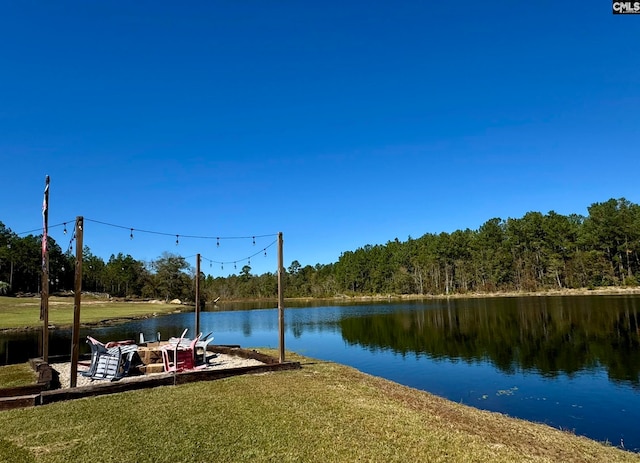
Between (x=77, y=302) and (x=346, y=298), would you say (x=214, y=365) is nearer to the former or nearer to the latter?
(x=77, y=302)

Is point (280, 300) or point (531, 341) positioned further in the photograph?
point (531, 341)

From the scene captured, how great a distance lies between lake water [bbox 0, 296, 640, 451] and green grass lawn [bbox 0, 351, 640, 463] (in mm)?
3954

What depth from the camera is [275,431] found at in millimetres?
8016

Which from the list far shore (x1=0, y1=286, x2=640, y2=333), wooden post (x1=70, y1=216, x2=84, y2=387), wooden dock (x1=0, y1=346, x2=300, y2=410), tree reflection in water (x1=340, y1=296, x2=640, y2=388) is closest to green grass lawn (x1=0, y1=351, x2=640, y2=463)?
wooden dock (x1=0, y1=346, x2=300, y2=410)

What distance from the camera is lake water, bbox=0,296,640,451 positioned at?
43.2 ft

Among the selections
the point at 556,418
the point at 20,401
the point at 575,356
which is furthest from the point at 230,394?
the point at 575,356

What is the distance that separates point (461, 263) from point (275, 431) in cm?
11860

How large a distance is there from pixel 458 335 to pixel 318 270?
149571mm

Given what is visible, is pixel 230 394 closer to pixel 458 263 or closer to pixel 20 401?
pixel 20 401

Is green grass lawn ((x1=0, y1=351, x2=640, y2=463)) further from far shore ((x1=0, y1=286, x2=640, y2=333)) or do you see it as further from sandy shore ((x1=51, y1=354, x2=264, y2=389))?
far shore ((x1=0, y1=286, x2=640, y2=333))

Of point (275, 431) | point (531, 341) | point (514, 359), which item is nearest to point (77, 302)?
point (275, 431)

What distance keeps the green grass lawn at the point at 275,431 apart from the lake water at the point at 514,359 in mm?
3954

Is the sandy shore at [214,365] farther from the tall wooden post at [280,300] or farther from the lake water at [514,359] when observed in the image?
the lake water at [514,359]

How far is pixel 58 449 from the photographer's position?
287 inches
